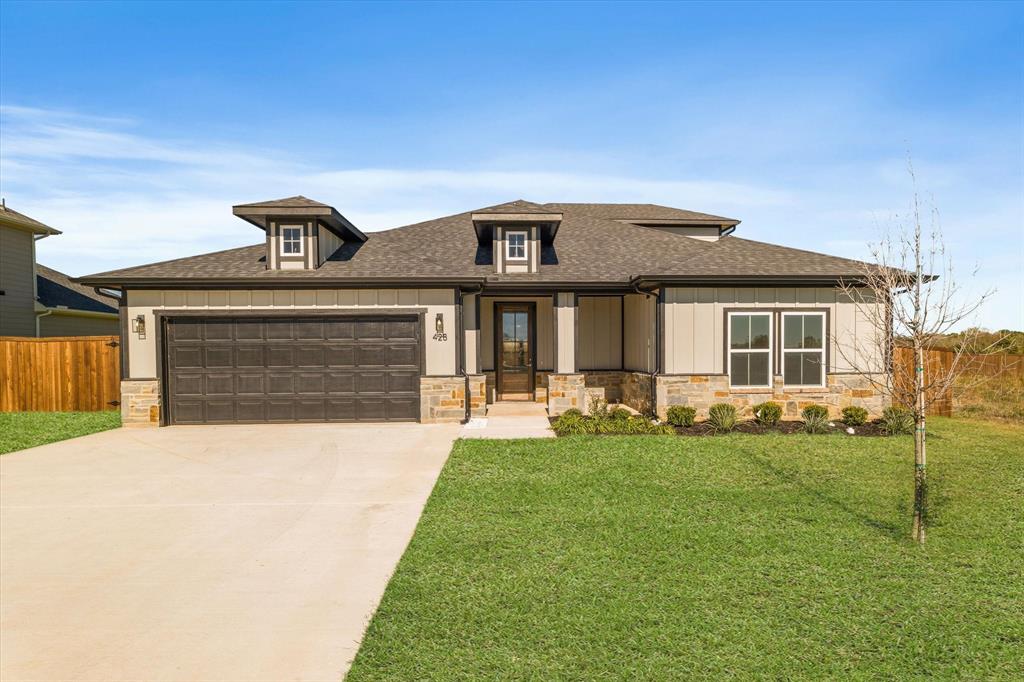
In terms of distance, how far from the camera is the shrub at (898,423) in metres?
11.0

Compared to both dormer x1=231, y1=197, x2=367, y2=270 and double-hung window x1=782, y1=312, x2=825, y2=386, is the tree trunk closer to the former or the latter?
double-hung window x1=782, y1=312, x2=825, y2=386

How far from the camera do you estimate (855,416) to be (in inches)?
459

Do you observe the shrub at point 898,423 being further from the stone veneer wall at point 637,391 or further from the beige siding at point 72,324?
the beige siding at point 72,324

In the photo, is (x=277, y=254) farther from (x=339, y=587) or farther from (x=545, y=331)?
(x=339, y=587)

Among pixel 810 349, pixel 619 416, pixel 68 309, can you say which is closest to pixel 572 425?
pixel 619 416

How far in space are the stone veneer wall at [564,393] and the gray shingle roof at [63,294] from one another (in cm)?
1754

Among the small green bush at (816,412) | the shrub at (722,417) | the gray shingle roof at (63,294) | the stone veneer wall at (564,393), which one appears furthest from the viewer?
the gray shingle roof at (63,294)

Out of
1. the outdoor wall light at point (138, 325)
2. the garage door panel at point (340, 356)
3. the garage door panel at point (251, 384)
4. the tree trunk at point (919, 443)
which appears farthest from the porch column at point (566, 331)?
the outdoor wall light at point (138, 325)

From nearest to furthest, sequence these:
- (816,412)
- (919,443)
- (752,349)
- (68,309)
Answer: (919,443), (816,412), (752,349), (68,309)

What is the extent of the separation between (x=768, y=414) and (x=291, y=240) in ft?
38.0

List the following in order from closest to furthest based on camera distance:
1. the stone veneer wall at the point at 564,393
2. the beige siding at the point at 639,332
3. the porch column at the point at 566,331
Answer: the beige siding at the point at 639,332 < the stone veneer wall at the point at 564,393 < the porch column at the point at 566,331

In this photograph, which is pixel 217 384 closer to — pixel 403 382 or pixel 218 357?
pixel 218 357

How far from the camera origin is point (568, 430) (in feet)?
35.4

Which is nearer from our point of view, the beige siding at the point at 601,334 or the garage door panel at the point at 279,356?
the garage door panel at the point at 279,356
